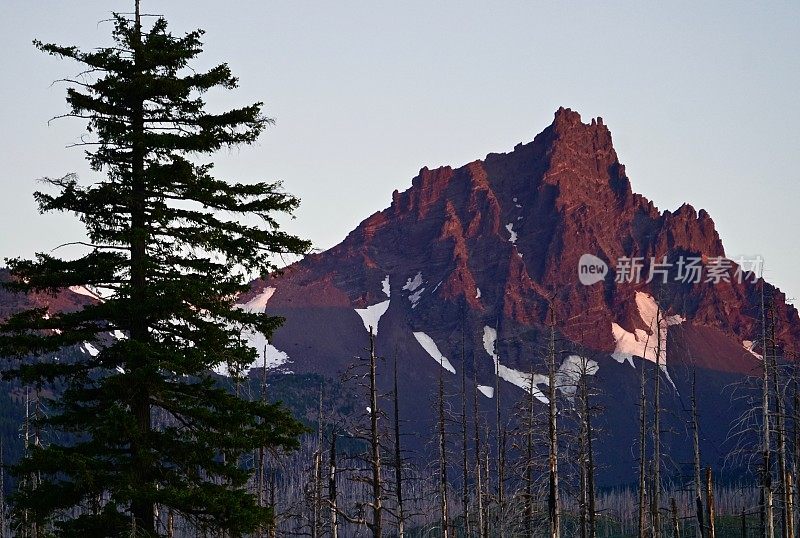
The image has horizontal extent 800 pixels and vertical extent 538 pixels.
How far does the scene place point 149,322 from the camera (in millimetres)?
26203

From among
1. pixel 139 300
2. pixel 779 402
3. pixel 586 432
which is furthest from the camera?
pixel 586 432

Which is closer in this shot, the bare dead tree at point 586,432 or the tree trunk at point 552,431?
the tree trunk at point 552,431

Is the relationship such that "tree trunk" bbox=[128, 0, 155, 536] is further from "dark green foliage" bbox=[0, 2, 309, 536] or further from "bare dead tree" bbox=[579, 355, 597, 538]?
"bare dead tree" bbox=[579, 355, 597, 538]

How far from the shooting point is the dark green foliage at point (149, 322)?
2516 centimetres

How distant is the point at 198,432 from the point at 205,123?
23.9 ft

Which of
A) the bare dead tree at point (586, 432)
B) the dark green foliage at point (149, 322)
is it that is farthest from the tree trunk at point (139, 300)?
the bare dead tree at point (586, 432)

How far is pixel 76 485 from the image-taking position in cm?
2447

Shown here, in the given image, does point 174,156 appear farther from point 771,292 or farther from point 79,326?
point 771,292

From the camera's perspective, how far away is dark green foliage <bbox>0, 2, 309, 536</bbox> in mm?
25156

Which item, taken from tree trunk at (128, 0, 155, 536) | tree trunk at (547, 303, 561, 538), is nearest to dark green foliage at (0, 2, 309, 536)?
tree trunk at (128, 0, 155, 536)

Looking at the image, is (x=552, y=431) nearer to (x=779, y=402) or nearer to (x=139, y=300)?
(x=779, y=402)

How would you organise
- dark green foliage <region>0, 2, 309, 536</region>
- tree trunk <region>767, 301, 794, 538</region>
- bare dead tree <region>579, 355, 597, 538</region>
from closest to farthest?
1. dark green foliage <region>0, 2, 309, 536</region>
2. tree trunk <region>767, 301, 794, 538</region>
3. bare dead tree <region>579, 355, 597, 538</region>

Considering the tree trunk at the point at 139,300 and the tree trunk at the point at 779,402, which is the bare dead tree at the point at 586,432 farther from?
the tree trunk at the point at 139,300

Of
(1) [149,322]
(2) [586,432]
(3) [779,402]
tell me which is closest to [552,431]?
(2) [586,432]
